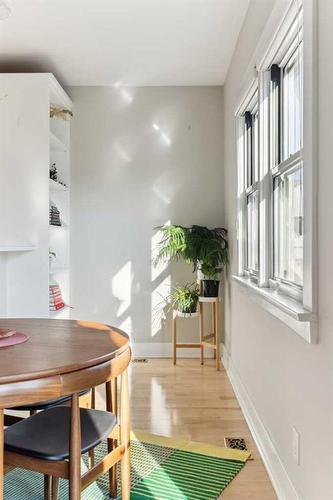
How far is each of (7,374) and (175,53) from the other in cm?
309

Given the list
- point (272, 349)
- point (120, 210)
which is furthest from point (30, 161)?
point (272, 349)

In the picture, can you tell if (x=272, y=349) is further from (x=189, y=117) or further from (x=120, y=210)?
(x=189, y=117)

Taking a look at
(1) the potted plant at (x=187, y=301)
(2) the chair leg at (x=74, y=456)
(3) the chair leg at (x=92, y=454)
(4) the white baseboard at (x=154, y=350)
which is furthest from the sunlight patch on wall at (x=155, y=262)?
(2) the chair leg at (x=74, y=456)

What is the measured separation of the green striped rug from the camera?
193cm

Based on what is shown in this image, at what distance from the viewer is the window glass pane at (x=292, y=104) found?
197 centimetres

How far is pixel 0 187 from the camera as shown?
3.55 metres

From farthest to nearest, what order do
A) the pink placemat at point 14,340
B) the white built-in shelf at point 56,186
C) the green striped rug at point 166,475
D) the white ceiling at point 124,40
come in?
the white built-in shelf at point 56,186, the white ceiling at point 124,40, the green striped rug at point 166,475, the pink placemat at point 14,340

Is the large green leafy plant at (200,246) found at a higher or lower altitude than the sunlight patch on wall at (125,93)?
lower

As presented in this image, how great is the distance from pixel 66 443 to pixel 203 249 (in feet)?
8.56

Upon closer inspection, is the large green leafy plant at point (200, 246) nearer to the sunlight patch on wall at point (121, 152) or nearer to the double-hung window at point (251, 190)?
the double-hung window at point (251, 190)

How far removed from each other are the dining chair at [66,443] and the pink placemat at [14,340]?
0.93ft

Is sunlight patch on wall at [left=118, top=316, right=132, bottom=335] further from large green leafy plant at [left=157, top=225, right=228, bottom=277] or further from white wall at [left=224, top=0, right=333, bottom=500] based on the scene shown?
white wall at [left=224, top=0, right=333, bottom=500]

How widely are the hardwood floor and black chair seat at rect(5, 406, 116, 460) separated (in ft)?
2.55

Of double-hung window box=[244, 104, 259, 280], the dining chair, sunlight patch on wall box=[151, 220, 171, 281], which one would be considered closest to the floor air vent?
the dining chair
